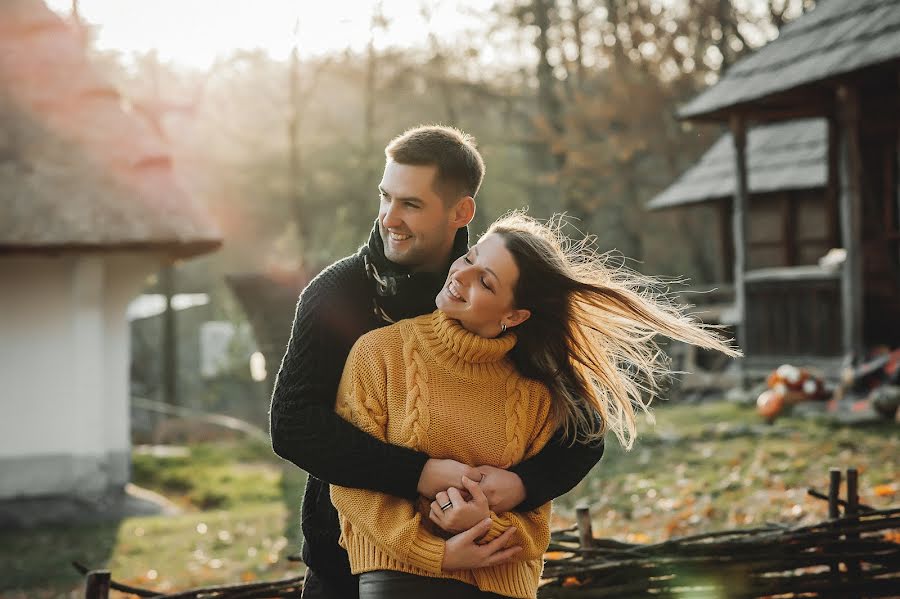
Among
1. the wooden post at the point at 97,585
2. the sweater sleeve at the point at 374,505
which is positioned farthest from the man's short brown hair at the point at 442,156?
the wooden post at the point at 97,585

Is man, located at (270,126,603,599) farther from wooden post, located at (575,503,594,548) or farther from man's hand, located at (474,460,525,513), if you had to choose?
wooden post, located at (575,503,594,548)

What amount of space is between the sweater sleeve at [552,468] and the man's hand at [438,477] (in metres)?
0.18

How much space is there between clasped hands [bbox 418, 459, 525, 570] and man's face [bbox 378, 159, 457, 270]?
58 centimetres

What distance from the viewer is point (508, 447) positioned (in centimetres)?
270

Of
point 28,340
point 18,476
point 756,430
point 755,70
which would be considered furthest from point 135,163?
point 755,70

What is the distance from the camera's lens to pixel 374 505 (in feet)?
8.50

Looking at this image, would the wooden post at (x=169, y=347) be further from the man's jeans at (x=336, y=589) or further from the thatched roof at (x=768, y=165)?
the man's jeans at (x=336, y=589)

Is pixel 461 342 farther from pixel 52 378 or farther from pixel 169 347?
pixel 169 347

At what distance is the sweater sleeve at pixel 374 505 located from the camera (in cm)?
253

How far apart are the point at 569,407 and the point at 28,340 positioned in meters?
8.91

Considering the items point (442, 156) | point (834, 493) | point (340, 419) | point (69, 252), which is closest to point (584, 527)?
point (834, 493)

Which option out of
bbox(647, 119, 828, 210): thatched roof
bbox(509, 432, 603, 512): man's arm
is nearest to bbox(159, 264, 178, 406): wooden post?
bbox(647, 119, 828, 210): thatched roof

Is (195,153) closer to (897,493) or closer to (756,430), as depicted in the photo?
(756,430)

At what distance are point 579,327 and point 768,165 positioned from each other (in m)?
15.3
